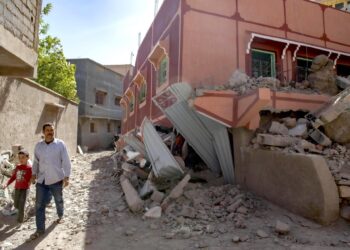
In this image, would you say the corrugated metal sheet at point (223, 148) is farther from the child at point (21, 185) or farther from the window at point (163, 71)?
the child at point (21, 185)

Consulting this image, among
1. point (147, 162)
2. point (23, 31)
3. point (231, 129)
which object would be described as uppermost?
point (23, 31)

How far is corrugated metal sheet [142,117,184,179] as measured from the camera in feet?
20.9

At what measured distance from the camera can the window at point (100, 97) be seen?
26406 millimetres

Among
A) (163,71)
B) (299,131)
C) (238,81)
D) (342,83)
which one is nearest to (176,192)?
(299,131)

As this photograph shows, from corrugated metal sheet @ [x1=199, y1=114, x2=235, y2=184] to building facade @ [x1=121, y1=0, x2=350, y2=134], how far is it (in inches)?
83.8

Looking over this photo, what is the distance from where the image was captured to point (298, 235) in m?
4.25

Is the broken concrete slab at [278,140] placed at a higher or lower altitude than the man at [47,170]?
higher

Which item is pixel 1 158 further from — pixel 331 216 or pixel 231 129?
pixel 331 216

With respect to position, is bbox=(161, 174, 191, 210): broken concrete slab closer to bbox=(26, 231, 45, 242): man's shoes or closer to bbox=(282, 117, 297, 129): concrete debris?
bbox=(26, 231, 45, 242): man's shoes

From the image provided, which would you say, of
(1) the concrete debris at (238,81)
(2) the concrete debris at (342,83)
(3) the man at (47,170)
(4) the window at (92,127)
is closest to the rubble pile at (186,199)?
(3) the man at (47,170)

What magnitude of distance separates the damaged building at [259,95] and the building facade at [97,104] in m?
13.4

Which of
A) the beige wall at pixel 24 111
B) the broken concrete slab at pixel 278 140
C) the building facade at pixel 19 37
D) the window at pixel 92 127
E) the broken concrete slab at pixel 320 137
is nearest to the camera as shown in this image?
the building facade at pixel 19 37

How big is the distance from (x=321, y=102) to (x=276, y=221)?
378cm

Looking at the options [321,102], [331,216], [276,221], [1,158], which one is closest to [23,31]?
[1,158]
